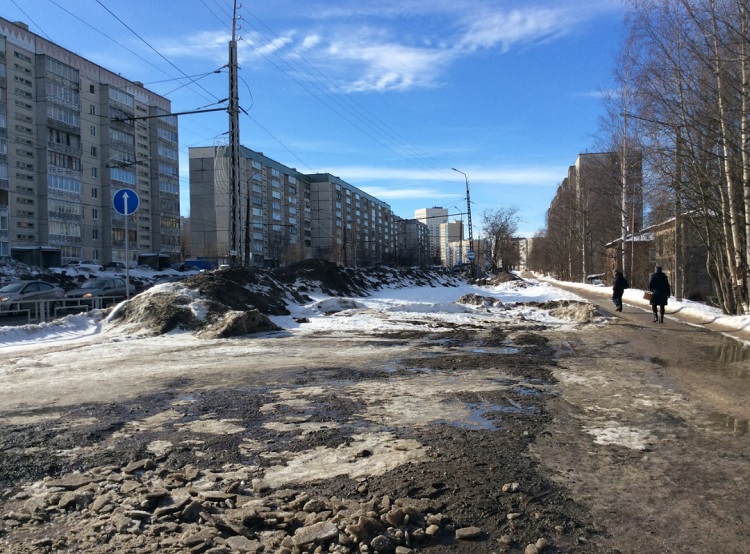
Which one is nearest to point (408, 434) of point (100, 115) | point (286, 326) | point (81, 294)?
point (286, 326)

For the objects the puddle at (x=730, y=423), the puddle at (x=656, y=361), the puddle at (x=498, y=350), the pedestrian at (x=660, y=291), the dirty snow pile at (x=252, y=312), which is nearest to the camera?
the puddle at (x=730, y=423)

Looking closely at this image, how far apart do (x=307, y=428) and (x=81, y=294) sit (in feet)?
72.7

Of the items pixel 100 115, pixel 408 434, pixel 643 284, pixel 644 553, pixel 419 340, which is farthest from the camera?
pixel 100 115

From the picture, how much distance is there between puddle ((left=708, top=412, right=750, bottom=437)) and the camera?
550 centimetres

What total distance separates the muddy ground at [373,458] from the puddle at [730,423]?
0.04m

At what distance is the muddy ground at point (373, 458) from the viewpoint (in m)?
3.36

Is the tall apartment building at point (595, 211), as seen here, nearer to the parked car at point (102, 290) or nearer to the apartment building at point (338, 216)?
the parked car at point (102, 290)

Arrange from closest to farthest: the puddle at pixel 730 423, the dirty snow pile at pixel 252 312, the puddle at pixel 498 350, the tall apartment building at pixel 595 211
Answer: the puddle at pixel 730 423 → the puddle at pixel 498 350 → the dirty snow pile at pixel 252 312 → the tall apartment building at pixel 595 211

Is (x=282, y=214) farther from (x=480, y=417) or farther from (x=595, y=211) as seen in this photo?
(x=480, y=417)

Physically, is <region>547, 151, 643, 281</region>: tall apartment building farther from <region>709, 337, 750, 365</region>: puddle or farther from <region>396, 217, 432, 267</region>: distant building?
<region>396, 217, 432, 267</region>: distant building

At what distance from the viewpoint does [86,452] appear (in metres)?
4.82

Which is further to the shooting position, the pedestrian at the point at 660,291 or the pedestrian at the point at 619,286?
the pedestrian at the point at 619,286

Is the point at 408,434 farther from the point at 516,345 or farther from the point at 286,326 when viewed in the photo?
the point at 286,326

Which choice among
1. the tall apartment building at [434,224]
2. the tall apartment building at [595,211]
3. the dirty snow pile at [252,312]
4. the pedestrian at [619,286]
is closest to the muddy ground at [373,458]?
the dirty snow pile at [252,312]
